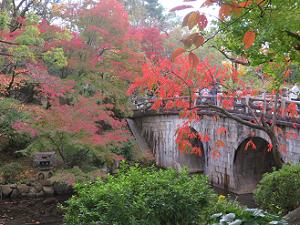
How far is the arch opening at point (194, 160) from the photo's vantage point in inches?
894

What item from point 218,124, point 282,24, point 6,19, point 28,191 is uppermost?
point 6,19

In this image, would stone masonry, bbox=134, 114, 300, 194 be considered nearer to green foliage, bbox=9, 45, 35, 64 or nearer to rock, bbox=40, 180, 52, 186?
rock, bbox=40, 180, 52, 186

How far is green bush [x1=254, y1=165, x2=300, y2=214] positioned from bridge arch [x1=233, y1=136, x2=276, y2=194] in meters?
7.45

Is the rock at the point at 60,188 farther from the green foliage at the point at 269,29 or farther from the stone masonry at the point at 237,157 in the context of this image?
the green foliage at the point at 269,29

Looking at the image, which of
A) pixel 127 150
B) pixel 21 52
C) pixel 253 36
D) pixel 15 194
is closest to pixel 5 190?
pixel 15 194

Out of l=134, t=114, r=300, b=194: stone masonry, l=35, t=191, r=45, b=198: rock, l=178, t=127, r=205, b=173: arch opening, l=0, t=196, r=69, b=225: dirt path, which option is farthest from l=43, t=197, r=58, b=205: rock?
l=178, t=127, r=205, b=173: arch opening

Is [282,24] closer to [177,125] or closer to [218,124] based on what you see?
[218,124]

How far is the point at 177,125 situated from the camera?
2219cm

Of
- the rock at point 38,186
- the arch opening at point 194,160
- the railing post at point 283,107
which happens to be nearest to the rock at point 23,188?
the rock at point 38,186

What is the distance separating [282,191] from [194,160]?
1432cm

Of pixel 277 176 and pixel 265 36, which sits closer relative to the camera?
pixel 265 36

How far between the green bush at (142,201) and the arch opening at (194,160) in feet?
54.2

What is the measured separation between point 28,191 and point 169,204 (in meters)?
11.8

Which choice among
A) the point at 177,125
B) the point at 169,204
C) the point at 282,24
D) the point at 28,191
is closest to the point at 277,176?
the point at 169,204
